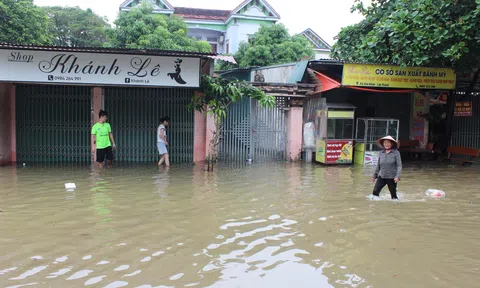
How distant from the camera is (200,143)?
13.4 metres

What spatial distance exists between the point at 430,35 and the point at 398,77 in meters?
1.86

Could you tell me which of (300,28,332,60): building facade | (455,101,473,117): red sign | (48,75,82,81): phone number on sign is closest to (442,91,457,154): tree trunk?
(455,101,473,117): red sign

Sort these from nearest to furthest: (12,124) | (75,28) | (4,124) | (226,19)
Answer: (4,124) → (12,124) → (75,28) → (226,19)

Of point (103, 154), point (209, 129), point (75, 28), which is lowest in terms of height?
point (103, 154)

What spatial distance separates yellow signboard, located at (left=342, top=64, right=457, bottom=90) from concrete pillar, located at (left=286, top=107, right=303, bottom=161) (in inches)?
74.8

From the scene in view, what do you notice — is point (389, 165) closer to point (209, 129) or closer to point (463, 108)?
point (209, 129)

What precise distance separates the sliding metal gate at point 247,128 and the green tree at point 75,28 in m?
19.3

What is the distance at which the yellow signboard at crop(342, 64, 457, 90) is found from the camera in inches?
507

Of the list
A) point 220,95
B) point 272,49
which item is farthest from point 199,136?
point 272,49

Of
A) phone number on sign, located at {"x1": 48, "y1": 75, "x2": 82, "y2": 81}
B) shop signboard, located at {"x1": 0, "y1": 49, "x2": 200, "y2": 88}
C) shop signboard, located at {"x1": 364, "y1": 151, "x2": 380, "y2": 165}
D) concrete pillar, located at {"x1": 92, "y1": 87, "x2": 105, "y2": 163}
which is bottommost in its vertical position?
shop signboard, located at {"x1": 364, "y1": 151, "x2": 380, "y2": 165}

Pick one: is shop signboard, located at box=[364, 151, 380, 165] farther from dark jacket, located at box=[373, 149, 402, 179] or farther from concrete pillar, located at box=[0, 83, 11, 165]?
concrete pillar, located at box=[0, 83, 11, 165]

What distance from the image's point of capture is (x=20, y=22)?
2212 cm

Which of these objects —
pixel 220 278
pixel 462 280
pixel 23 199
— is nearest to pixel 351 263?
pixel 462 280

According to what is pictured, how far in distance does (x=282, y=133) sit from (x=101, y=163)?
18.9 feet
